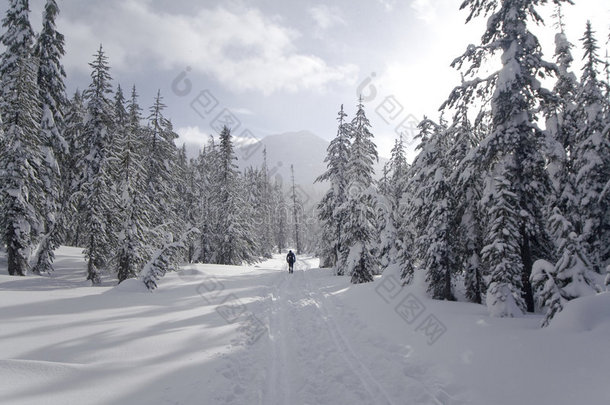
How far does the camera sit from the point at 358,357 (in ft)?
25.5

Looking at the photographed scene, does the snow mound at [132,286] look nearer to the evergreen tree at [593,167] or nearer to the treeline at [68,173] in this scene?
the treeline at [68,173]

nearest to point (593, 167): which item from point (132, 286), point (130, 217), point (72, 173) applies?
point (132, 286)

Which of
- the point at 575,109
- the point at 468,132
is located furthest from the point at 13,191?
the point at 575,109

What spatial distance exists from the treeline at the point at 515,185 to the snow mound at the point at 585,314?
1.70 feet

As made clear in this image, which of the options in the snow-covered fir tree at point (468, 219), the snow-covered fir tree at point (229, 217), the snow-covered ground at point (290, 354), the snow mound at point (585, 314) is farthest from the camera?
the snow-covered fir tree at point (229, 217)

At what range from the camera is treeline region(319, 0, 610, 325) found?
9.12m

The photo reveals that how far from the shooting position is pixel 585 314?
680cm

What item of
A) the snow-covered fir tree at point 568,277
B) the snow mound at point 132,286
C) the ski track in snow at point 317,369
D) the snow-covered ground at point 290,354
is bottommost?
the ski track in snow at point 317,369

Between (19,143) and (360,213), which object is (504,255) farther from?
(19,143)

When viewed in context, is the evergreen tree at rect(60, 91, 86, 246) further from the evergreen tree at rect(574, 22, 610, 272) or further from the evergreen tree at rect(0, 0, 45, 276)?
the evergreen tree at rect(574, 22, 610, 272)

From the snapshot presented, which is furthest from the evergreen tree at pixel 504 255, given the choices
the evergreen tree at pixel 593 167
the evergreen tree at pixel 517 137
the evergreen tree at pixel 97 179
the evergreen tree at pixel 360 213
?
the evergreen tree at pixel 97 179

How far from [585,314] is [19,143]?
25.1 meters

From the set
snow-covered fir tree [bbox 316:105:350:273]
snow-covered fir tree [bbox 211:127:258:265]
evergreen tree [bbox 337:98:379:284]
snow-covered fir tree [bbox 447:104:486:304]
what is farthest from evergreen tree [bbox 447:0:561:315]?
snow-covered fir tree [bbox 211:127:258:265]

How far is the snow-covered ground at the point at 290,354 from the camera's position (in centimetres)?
536
